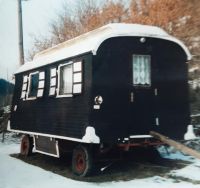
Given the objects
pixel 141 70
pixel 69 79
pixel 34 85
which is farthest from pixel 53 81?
pixel 141 70

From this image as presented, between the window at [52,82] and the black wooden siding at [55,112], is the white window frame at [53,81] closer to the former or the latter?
the window at [52,82]

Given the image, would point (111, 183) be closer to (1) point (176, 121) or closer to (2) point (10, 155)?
(1) point (176, 121)

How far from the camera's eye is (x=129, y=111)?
37.7 feet

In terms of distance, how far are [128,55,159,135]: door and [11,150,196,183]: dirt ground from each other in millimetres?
1128

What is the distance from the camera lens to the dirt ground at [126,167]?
11.3m

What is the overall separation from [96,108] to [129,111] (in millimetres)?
957

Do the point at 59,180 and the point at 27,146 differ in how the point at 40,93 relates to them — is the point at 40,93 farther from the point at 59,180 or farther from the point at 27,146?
the point at 59,180

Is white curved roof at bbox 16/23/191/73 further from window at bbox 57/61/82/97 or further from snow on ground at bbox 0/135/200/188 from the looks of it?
snow on ground at bbox 0/135/200/188

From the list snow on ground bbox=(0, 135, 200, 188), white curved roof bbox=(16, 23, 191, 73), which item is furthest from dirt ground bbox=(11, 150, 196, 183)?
white curved roof bbox=(16, 23, 191, 73)

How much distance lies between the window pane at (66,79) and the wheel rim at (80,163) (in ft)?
5.99

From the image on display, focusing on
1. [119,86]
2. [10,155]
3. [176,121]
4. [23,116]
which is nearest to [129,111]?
[119,86]

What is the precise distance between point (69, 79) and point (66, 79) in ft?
0.72

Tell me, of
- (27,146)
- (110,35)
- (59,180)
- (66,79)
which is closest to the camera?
(59,180)

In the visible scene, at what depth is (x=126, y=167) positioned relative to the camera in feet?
41.9
